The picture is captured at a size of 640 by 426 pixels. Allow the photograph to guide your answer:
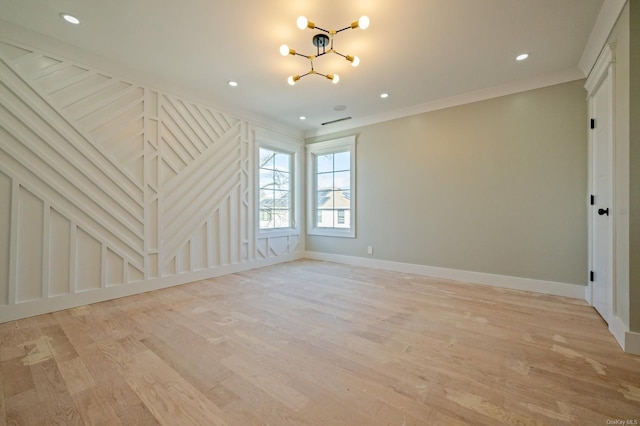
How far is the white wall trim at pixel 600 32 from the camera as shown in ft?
6.80

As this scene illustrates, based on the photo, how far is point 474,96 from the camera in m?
3.73

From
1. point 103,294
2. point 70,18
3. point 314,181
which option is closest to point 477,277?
point 314,181

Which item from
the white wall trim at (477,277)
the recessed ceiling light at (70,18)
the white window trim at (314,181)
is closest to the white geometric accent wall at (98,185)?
the recessed ceiling light at (70,18)

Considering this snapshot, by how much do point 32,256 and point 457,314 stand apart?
169 inches

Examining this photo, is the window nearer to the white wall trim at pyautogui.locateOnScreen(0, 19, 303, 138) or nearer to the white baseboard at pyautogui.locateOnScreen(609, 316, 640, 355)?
the white wall trim at pyautogui.locateOnScreen(0, 19, 303, 138)

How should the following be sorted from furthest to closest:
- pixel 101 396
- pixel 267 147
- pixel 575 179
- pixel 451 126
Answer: pixel 267 147
pixel 451 126
pixel 575 179
pixel 101 396

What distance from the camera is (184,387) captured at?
4.95ft

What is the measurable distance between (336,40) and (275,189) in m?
3.08

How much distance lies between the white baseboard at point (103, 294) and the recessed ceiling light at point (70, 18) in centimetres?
270

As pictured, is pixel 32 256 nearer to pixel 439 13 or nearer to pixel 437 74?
pixel 439 13

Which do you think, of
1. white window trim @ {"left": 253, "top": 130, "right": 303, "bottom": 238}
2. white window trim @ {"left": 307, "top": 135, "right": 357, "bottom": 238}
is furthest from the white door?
white window trim @ {"left": 253, "top": 130, "right": 303, "bottom": 238}

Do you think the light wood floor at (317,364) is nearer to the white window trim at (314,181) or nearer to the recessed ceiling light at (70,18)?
the white window trim at (314,181)

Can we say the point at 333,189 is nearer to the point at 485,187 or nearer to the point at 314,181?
the point at 314,181

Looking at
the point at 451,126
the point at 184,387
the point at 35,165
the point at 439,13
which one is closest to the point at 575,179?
the point at 451,126
